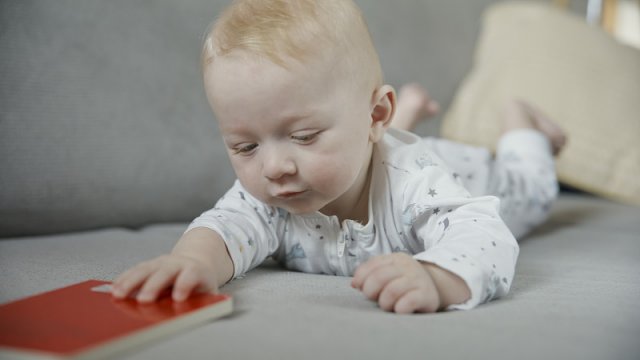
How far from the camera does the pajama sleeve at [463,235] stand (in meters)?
0.70

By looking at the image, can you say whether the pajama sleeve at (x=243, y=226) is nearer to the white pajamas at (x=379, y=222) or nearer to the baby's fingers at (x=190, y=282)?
the white pajamas at (x=379, y=222)

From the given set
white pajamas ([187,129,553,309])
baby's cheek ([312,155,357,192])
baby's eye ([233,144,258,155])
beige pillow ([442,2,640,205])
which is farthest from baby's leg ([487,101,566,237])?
baby's eye ([233,144,258,155])

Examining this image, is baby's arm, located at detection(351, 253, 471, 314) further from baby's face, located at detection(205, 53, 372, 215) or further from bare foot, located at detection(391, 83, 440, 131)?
bare foot, located at detection(391, 83, 440, 131)

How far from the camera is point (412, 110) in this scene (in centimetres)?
146

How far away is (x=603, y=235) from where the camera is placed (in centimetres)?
120

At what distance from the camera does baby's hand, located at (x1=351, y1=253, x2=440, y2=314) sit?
0.65 metres

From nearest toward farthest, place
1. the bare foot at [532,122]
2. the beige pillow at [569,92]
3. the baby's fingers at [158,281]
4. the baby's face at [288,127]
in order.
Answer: the baby's fingers at [158,281] → the baby's face at [288,127] → the bare foot at [532,122] → the beige pillow at [569,92]

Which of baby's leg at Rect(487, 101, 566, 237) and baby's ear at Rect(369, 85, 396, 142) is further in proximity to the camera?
baby's leg at Rect(487, 101, 566, 237)

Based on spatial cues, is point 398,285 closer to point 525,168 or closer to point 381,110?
point 381,110

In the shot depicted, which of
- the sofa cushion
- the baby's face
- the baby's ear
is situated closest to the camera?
the baby's face

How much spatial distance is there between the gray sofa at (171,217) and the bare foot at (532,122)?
169 millimetres

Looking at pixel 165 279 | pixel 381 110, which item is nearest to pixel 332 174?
pixel 381 110

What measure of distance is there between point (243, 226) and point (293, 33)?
281 millimetres

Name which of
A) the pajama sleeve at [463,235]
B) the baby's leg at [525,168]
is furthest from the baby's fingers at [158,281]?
the baby's leg at [525,168]
